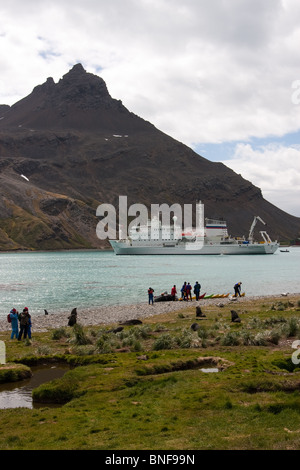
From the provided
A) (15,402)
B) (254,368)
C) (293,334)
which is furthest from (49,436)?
(293,334)

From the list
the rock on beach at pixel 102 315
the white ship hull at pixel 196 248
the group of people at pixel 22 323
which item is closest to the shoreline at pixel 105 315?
the rock on beach at pixel 102 315

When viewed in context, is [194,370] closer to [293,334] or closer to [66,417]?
[66,417]

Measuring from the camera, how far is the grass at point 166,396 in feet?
31.2

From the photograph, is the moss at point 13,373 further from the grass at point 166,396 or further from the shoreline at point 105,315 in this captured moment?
the shoreline at point 105,315

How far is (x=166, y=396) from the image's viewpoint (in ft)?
41.9

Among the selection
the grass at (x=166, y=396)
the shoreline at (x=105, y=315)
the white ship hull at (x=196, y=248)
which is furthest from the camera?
the white ship hull at (x=196, y=248)

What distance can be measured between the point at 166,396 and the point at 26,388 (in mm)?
5731

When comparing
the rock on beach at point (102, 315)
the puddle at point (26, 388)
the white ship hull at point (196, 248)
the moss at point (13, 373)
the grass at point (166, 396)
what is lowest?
the rock on beach at point (102, 315)

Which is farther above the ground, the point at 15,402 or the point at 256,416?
the point at 256,416

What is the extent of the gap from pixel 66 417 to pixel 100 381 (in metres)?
3.20

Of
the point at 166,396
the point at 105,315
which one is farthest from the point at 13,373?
the point at 105,315

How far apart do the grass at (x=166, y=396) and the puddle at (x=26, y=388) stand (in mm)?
493

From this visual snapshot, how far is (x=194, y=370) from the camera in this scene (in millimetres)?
15516

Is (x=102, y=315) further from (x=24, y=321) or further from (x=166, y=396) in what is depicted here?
(x=166, y=396)
